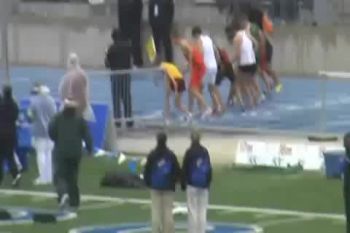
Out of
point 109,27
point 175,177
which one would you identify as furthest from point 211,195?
point 109,27

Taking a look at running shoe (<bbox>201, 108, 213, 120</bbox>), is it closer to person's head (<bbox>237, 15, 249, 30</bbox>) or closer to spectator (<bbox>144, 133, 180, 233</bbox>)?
person's head (<bbox>237, 15, 249, 30</bbox>)

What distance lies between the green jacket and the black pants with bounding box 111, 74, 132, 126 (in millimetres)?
7263

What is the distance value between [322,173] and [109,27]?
2046cm

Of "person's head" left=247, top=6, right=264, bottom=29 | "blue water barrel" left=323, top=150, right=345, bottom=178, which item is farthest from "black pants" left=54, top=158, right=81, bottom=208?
"person's head" left=247, top=6, right=264, bottom=29

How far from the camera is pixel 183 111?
104 ft

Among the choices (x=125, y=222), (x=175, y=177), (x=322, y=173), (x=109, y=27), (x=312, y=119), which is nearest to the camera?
(x=175, y=177)

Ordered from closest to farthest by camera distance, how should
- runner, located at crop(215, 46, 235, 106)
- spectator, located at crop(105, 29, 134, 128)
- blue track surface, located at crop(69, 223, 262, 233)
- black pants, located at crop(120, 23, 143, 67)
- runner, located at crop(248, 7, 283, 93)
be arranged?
blue track surface, located at crop(69, 223, 262, 233)
spectator, located at crop(105, 29, 134, 128)
runner, located at crop(215, 46, 235, 106)
runner, located at crop(248, 7, 283, 93)
black pants, located at crop(120, 23, 143, 67)

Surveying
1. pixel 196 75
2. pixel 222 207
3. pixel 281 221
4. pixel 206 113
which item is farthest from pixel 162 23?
pixel 281 221

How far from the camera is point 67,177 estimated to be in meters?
23.8

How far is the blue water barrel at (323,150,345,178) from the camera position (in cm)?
2642

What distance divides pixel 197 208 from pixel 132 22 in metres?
19.3

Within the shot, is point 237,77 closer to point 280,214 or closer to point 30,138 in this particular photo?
point 30,138

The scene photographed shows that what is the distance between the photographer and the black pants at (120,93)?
102 ft

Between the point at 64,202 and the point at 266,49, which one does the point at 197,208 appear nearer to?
the point at 64,202
